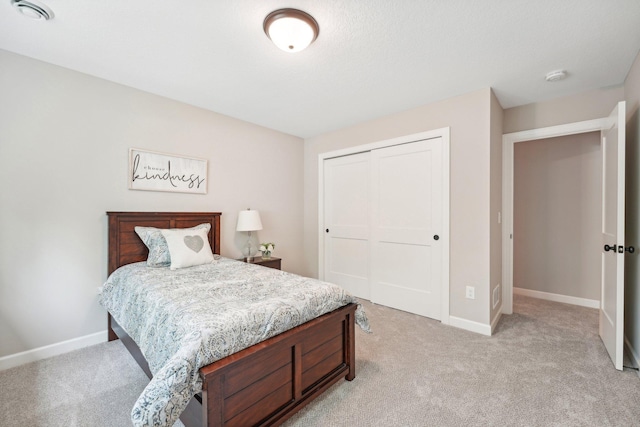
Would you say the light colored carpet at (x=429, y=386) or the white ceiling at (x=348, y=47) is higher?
the white ceiling at (x=348, y=47)

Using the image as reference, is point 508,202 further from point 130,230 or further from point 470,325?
point 130,230

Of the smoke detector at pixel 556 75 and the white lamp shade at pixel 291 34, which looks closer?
the white lamp shade at pixel 291 34

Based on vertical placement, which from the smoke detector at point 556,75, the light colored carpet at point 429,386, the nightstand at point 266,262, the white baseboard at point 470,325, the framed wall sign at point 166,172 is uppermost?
the smoke detector at point 556,75

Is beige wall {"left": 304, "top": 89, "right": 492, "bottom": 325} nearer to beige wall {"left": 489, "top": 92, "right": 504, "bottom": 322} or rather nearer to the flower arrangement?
beige wall {"left": 489, "top": 92, "right": 504, "bottom": 322}

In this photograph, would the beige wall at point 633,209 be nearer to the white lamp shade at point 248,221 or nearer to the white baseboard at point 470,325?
the white baseboard at point 470,325

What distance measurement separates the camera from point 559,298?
3611mm

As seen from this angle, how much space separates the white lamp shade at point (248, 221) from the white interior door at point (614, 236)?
3262 mm

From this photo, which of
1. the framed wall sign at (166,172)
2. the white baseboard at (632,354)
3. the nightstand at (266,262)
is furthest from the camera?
the nightstand at (266,262)

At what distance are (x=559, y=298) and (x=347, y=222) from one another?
2.92 metres

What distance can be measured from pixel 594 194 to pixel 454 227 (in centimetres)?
204

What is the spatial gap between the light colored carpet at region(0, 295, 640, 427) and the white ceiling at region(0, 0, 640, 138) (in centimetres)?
233

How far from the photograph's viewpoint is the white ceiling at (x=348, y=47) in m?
1.66

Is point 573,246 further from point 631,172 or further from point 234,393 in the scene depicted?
point 234,393

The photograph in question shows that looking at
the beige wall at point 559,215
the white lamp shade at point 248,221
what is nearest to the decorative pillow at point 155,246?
the white lamp shade at point 248,221
